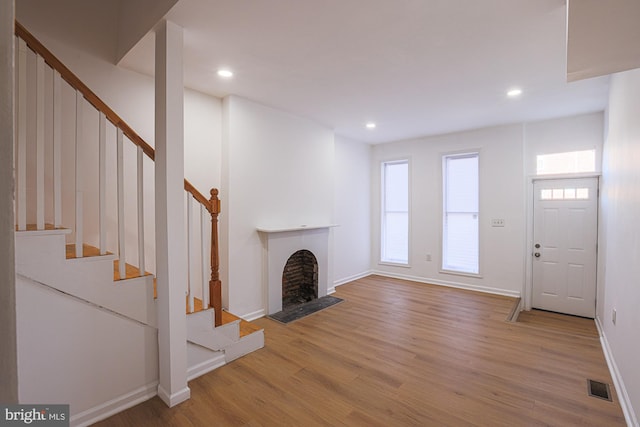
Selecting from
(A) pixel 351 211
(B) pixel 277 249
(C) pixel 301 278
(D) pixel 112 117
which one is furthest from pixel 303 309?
(D) pixel 112 117

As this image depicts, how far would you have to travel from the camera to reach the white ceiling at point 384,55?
6.65 feet

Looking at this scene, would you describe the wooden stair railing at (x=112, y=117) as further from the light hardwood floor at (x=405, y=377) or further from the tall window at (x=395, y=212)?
the tall window at (x=395, y=212)

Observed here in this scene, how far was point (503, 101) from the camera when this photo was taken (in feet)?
12.2

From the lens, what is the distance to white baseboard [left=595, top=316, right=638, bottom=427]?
6.43 feet

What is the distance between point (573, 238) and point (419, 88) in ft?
10.3

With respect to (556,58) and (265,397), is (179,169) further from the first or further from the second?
(556,58)

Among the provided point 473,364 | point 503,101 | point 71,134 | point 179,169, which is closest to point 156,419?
point 179,169

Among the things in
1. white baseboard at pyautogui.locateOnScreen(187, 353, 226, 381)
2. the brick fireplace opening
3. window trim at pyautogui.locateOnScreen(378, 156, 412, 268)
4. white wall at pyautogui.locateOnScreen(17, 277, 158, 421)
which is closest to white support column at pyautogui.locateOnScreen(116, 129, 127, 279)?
white wall at pyautogui.locateOnScreen(17, 277, 158, 421)

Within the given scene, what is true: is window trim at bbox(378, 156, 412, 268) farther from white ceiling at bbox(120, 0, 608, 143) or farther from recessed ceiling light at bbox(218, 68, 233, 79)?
recessed ceiling light at bbox(218, 68, 233, 79)

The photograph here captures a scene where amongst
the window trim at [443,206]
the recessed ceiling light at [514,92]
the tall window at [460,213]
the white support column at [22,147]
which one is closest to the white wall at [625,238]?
the recessed ceiling light at [514,92]

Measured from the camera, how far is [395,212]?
6109 millimetres

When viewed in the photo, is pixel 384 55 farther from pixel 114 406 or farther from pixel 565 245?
pixel 565 245

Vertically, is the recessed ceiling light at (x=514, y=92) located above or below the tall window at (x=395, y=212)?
above

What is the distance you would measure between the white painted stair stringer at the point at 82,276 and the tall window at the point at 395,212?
474 cm
